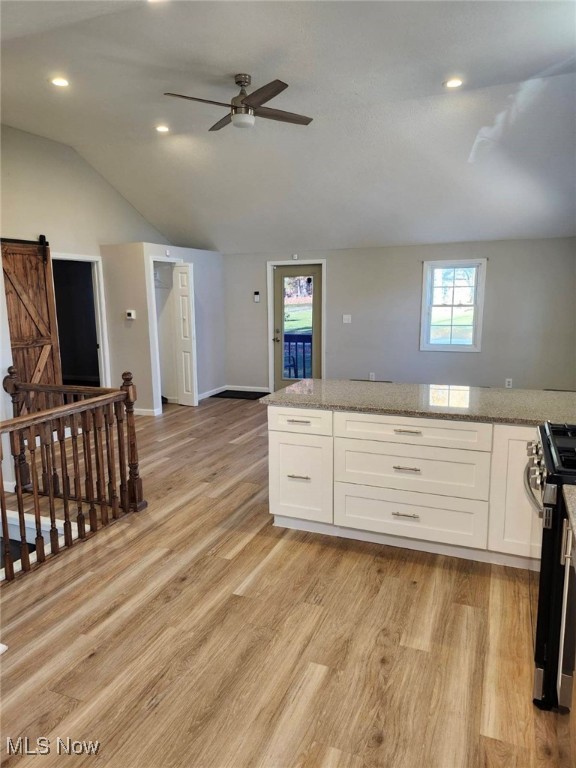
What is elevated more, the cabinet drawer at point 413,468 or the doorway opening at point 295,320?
the doorway opening at point 295,320

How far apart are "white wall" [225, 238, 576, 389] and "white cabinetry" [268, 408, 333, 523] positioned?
4.46 meters

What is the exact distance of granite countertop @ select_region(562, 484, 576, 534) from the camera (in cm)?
129

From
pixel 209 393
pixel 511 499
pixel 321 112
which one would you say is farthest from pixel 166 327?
pixel 511 499

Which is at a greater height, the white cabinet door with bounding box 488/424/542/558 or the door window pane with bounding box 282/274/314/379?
the door window pane with bounding box 282/274/314/379

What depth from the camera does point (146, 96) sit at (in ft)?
13.3

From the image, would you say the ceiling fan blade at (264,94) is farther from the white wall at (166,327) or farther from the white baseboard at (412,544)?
the white wall at (166,327)

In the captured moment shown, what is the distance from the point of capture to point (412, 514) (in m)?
2.72

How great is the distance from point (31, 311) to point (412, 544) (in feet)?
14.7

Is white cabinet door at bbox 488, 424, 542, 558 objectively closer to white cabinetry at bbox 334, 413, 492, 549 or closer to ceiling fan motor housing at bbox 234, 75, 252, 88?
white cabinetry at bbox 334, 413, 492, 549

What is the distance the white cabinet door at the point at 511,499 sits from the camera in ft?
7.97

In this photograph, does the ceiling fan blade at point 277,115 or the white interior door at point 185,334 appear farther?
the white interior door at point 185,334

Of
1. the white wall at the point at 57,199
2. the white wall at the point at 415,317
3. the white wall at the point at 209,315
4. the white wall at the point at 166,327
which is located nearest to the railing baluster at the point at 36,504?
the white wall at the point at 57,199

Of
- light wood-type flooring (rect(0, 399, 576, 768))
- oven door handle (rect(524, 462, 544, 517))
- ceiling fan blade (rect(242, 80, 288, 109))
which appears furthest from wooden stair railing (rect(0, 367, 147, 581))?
oven door handle (rect(524, 462, 544, 517))

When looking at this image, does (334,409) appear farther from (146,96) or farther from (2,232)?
(2,232)
